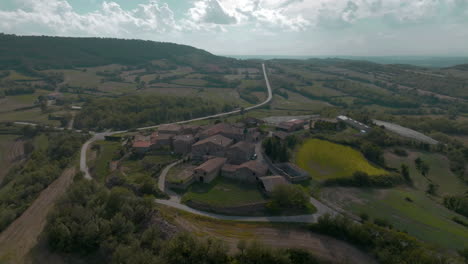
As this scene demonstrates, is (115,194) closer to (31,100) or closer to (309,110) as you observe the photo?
(309,110)

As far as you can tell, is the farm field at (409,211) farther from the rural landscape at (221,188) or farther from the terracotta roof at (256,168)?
the terracotta roof at (256,168)

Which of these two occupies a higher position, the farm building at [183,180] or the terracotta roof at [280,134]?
the terracotta roof at [280,134]

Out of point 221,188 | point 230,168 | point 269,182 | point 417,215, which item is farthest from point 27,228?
point 417,215

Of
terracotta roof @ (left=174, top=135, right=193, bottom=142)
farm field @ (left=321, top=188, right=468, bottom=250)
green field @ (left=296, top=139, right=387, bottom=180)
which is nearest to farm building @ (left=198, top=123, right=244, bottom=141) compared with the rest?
terracotta roof @ (left=174, top=135, right=193, bottom=142)

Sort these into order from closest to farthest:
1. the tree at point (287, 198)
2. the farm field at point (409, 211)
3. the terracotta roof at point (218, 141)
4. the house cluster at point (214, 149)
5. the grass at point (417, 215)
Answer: the grass at point (417, 215), the farm field at point (409, 211), the tree at point (287, 198), the house cluster at point (214, 149), the terracotta roof at point (218, 141)

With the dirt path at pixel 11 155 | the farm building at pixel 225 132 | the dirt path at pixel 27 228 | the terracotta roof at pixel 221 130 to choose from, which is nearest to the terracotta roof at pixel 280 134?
the farm building at pixel 225 132

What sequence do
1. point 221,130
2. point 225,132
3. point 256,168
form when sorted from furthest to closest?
point 221,130, point 225,132, point 256,168

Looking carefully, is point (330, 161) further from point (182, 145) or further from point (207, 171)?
point (182, 145)
